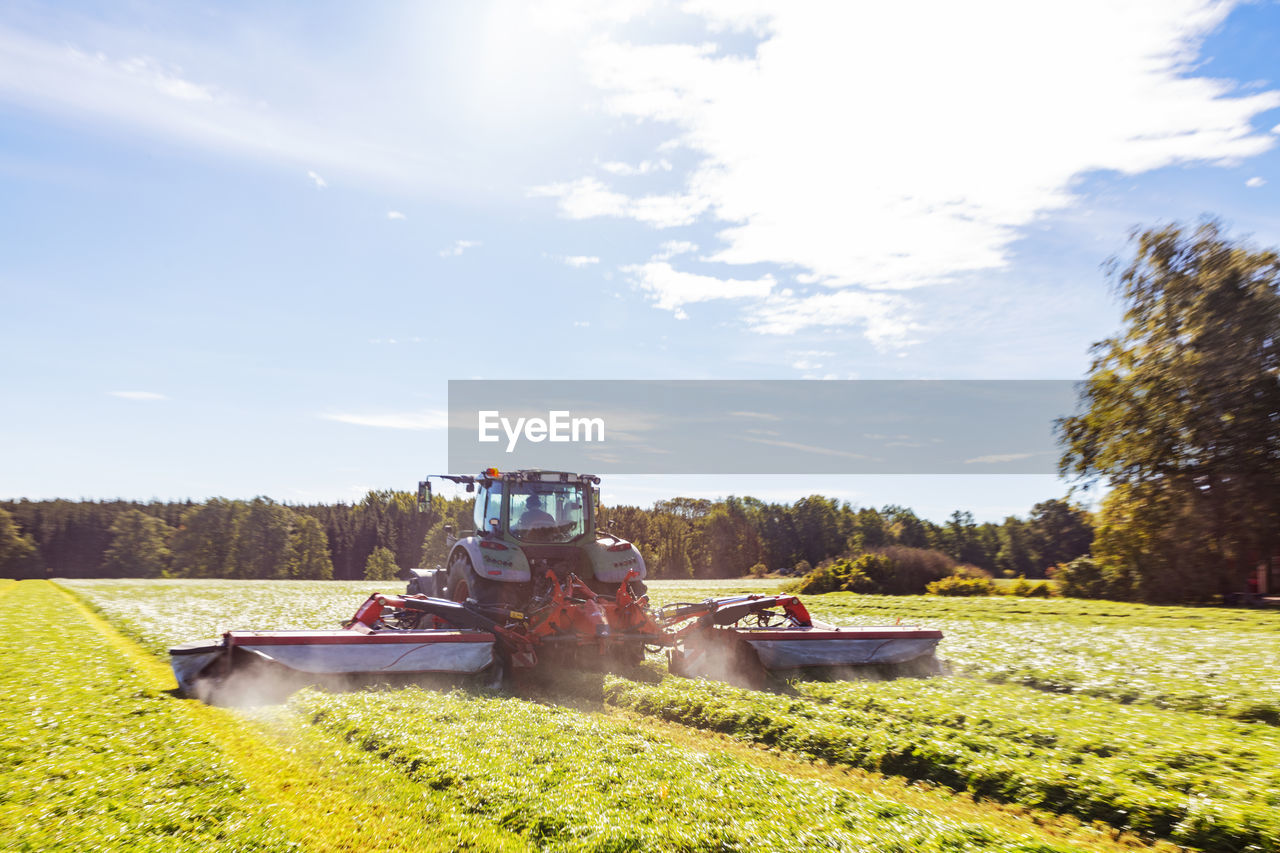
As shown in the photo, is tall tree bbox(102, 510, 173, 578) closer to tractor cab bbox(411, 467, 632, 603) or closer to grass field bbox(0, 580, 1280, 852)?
grass field bbox(0, 580, 1280, 852)

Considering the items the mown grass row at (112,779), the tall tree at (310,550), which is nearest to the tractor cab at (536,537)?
the mown grass row at (112,779)

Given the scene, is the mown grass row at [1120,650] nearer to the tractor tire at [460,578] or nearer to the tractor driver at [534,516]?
the tractor driver at [534,516]

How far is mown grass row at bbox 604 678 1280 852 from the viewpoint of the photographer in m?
5.22

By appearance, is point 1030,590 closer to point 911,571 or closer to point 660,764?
point 911,571

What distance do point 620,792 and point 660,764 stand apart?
0.71 meters

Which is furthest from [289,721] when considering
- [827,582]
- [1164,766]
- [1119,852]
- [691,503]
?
[691,503]

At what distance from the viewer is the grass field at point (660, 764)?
482 centimetres

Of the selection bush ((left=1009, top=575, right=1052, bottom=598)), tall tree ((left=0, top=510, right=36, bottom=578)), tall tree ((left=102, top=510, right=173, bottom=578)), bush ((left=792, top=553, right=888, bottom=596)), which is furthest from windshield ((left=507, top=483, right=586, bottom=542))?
tall tree ((left=0, top=510, right=36, bottom=578))

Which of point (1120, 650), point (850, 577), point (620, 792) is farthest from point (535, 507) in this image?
point (850, 577)

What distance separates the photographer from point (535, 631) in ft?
33.3

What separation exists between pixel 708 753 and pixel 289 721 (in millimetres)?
4167

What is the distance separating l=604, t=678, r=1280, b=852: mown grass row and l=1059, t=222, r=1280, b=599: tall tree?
21.2 meters

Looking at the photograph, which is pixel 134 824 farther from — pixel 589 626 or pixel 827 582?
pixel 827 582

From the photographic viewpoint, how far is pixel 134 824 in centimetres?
477
